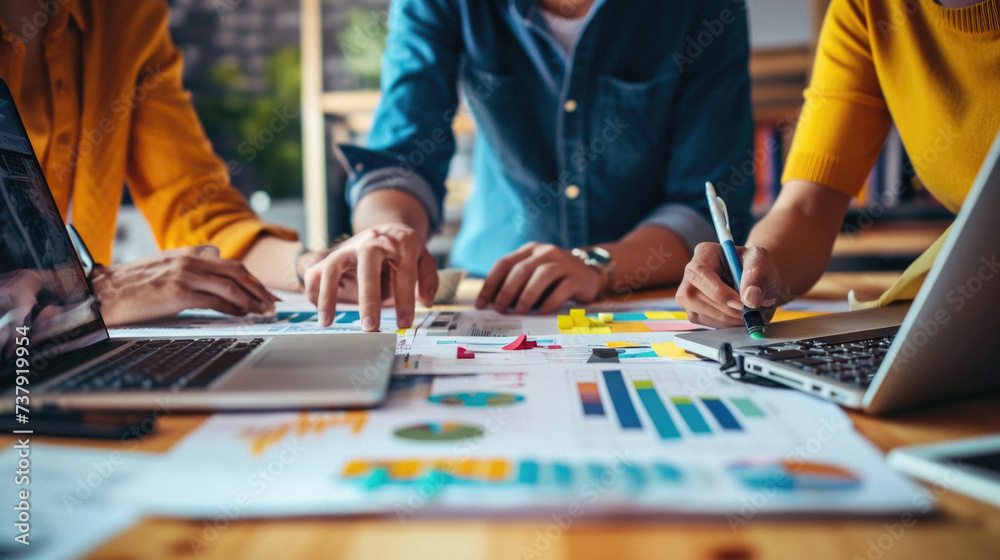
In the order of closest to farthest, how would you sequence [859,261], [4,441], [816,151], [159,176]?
[4,441] < [816,151] < [159,176] < [859,261]

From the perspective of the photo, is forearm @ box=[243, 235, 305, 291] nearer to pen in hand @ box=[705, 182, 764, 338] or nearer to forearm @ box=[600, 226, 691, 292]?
forearm @ box=[600, 226, 691, 292]

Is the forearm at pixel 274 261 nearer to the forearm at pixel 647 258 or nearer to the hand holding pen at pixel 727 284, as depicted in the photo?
the forearm at pixel 647 258

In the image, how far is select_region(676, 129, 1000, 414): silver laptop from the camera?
1.18 feet

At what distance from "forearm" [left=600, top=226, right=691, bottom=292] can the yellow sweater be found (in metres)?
0.22

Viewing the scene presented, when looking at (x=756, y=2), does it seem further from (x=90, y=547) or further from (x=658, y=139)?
(x=90, y=547)

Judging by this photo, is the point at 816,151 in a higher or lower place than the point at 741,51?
lower

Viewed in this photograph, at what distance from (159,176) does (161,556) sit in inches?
41.1

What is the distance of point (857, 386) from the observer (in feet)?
1.38

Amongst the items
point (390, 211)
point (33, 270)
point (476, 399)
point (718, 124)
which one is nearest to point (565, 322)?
point (476, 399)

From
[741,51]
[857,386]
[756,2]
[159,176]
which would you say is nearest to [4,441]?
[857,386]

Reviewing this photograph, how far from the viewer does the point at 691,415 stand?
0.41 meters

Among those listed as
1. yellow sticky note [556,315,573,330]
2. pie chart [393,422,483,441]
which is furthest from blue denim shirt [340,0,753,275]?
pie chart [393,422,483,441]

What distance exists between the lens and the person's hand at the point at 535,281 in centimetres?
82

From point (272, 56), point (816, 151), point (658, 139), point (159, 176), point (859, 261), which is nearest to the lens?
point (816, 151)
